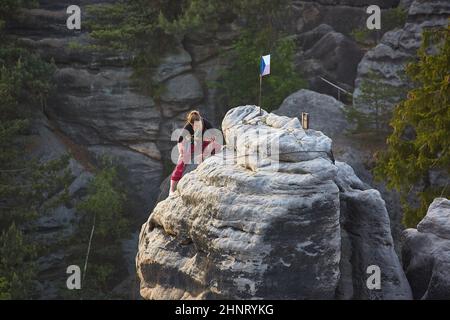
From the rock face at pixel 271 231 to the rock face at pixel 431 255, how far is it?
489 mm

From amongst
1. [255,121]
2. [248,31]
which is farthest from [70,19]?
[255,121]

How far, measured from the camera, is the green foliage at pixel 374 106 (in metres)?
26.9

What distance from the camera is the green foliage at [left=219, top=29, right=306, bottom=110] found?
2953cm

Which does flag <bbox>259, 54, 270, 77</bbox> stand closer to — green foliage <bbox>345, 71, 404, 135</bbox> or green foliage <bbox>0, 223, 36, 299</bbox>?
green foliage <bbox>0, 223, 36, 299</bbox>

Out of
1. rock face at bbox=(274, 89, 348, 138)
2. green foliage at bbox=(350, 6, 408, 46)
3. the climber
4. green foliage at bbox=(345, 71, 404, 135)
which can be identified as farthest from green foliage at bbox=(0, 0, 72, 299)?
green foliage at bbox=(350, 6, 408, 46)

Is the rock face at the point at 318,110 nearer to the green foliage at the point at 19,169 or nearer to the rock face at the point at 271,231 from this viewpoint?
the green foliage at the point at 19,169

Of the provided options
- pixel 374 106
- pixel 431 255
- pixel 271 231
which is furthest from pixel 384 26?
pixel 271 231

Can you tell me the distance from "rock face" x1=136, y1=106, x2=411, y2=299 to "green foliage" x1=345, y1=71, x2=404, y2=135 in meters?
14.7

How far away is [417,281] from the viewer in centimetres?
1257

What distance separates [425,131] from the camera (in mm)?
20047

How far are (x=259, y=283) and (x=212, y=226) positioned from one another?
114cm

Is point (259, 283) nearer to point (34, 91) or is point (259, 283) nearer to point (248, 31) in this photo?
point (34, 91)

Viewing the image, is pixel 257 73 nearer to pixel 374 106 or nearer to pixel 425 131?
pixel 374 106

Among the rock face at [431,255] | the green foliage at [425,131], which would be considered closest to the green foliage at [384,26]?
the green foliage at [425,131]
